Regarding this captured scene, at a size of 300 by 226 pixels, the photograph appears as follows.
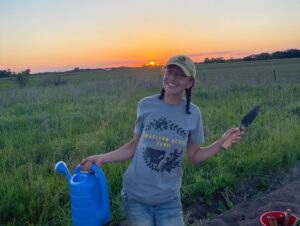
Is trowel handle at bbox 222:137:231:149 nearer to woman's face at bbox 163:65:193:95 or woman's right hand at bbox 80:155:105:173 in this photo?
woman's face at bbox 163:65:193:95

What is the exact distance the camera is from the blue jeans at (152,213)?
2.38 meters

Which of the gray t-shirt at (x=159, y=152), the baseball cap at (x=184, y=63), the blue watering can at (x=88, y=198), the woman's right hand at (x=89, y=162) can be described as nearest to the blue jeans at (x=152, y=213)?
the gray t-shirt at (x=159, y=152)

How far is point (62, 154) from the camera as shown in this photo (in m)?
5.12

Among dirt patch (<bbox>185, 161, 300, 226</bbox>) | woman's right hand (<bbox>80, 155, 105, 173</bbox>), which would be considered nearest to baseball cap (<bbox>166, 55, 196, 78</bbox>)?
woman's right hand (<bbox>80, 155, 105, 173</bbox>)

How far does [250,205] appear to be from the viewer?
3.64 metres

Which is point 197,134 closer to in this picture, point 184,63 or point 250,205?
point 184,63

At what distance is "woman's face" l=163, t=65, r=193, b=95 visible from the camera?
2.40 m

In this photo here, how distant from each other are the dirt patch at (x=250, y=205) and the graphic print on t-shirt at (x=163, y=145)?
40.8 inches

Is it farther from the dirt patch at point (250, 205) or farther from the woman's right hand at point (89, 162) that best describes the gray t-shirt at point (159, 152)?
the dirt patch at point (250, 205)

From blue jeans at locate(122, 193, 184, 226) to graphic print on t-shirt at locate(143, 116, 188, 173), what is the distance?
0.26m

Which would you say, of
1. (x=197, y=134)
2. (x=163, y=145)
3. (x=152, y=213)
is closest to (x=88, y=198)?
(x=152, y=213)

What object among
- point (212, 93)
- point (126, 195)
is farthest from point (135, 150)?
point (212, 93)

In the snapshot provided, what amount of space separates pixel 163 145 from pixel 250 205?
1712 mm

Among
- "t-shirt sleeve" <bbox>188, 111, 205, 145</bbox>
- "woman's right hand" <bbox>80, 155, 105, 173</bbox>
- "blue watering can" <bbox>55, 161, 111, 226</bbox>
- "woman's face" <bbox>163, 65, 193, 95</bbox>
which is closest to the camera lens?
"blue watering can" <bbox>55, 161, 111, 226</bbox>
